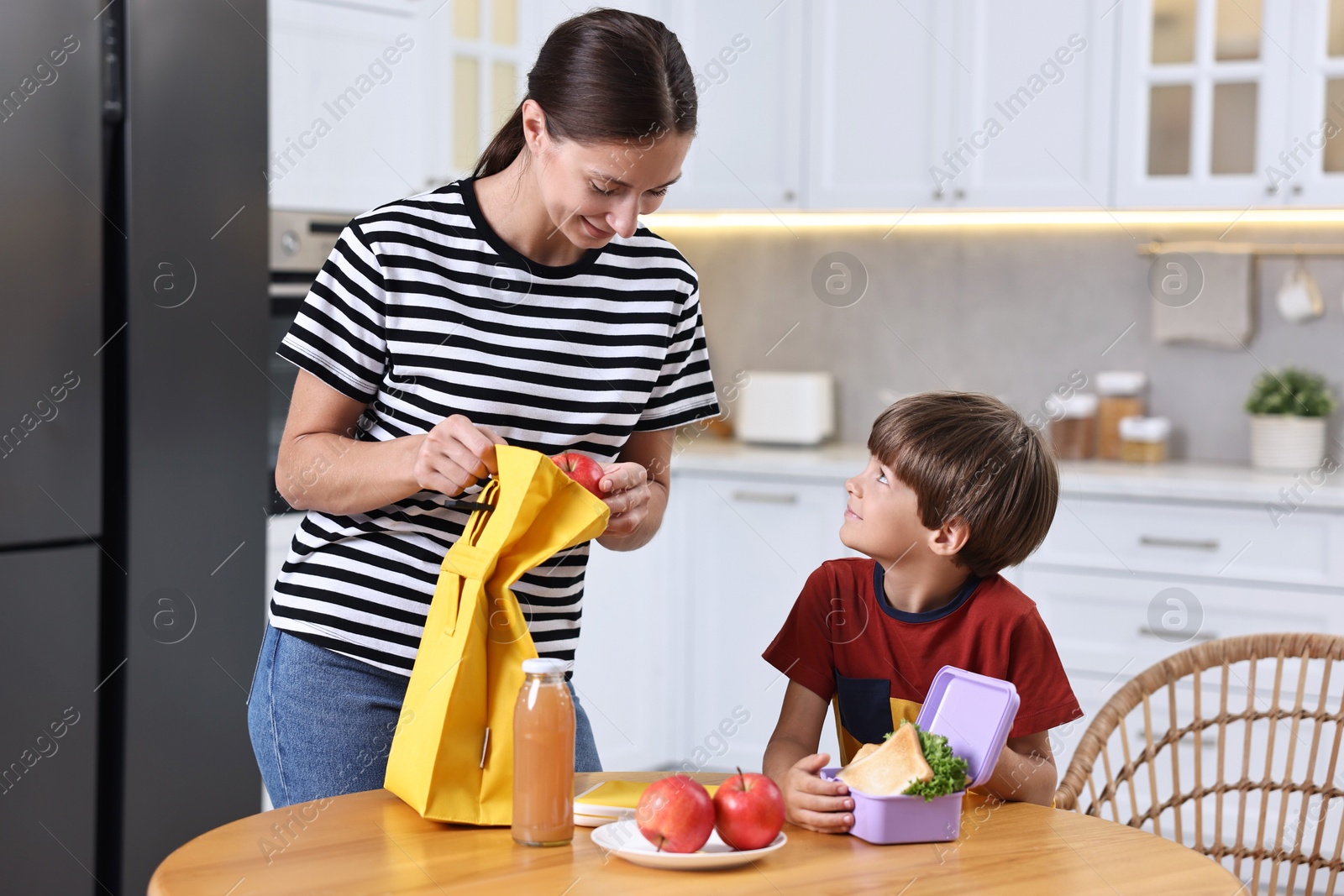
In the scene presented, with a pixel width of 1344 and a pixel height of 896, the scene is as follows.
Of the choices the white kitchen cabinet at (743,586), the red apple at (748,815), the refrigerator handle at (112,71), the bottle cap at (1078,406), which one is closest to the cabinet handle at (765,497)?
the white kitchen cabinet at (743,586)

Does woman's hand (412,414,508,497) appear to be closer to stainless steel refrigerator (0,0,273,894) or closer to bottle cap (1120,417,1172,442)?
stainless steel refrigerator (0,0,273,894)

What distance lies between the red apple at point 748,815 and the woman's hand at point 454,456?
13.1 inches

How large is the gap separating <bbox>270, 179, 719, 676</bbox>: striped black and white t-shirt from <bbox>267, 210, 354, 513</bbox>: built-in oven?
93cm

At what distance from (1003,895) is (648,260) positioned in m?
0.73

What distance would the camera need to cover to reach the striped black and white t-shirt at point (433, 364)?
1.29 metres

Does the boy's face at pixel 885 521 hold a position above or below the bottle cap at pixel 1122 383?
below

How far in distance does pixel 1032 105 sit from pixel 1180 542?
1076 millimetres

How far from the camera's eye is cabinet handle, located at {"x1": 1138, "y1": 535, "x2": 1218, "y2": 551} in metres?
2.82

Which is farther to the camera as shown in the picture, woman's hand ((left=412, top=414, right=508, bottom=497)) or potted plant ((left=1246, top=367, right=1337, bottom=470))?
potted plant ((left=1246, top=367, right=1337, bottom=470))

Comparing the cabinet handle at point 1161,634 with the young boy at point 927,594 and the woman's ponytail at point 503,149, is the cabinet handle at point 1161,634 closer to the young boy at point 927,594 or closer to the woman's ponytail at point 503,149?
the young boy at point 927,594

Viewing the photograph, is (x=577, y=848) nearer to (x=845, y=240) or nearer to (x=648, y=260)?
(x=648, y=260)

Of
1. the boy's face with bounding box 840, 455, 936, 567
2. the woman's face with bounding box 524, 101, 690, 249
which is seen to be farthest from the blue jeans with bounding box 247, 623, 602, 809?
the woman's face with bounding box 524, 101, 690, 249

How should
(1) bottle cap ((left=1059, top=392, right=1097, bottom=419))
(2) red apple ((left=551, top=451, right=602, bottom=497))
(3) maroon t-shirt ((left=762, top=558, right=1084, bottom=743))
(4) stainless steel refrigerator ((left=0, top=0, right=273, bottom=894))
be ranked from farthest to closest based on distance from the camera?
(1) bottle cap ((left=1059, top=392, right=1097, bottom=419)) → (4) stainless steel refrigerator ((left=0, top=0, right=273, bottom=894)) → (3) maroon t-shirt ((left=762, top=558, right=1084, bottom=743)) → (2) red apple ((left=551, top=451, right=602, bottom=497))

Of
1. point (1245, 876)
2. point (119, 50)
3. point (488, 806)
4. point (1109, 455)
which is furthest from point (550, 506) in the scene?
Answer: point (1109, 455)
